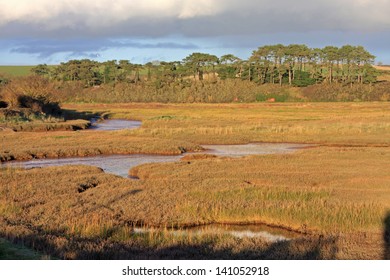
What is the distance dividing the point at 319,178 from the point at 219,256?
40.4 feet

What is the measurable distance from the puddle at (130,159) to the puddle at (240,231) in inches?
420

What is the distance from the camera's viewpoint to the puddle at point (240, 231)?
1580cm

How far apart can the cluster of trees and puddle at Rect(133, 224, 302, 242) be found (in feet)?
348

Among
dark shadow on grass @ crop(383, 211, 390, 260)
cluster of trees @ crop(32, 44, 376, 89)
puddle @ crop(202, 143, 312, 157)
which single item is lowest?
puddle @ crop(202, 143, 312, 157)

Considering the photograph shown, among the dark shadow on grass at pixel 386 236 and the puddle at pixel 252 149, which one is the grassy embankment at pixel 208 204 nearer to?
the dark shadow on grass at pixel 386 236

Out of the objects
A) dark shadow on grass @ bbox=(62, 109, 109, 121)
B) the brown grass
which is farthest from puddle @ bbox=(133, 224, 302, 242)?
dark shadow on grass @ bbox=(62, 109, 109, 121)

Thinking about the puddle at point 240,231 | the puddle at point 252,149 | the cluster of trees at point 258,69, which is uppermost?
the cluster of trees at point 258,69

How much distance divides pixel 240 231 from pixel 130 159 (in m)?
17.8

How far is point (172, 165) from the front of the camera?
28.5m

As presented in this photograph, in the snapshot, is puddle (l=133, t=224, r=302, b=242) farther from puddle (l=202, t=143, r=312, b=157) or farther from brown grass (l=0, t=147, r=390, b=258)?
puddle (l=202, t=143, r=312, b=157)

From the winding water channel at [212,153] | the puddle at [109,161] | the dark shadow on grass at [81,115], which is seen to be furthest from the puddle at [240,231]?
the dark shadow on grass at [81,115]

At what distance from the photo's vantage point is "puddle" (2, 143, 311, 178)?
3059 cm

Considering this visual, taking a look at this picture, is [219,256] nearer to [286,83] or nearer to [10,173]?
[10,173]

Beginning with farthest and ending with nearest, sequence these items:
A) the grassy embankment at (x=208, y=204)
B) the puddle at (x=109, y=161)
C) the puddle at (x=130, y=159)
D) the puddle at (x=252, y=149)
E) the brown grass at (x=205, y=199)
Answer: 1. the puddle at (x=252, y=149)
2. the puddle at (x=130, y=159)
3. the puddle at (x=109, y=161)
4. the brown grass at (x=205, y=199)
5. the grassy embankment at (x=208, y=204)
